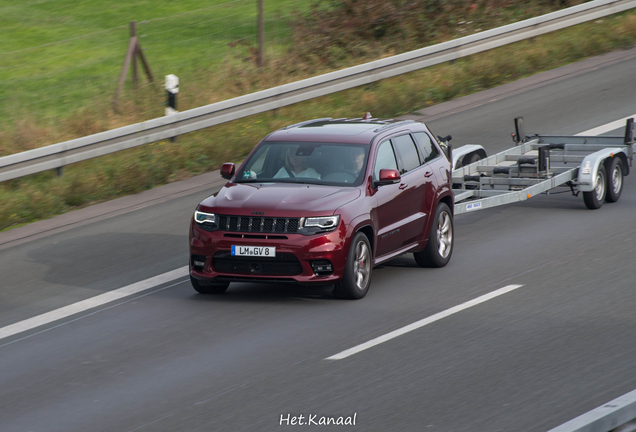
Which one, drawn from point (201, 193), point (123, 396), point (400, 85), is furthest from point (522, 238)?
point (400, 85)

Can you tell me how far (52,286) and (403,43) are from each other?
14.0 meters

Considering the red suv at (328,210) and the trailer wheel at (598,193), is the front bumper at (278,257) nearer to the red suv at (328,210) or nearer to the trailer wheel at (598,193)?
the red suv at (328,210)

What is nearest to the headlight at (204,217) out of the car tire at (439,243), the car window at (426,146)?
the car tire at (439,243)

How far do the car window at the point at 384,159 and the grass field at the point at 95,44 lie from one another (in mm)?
8269

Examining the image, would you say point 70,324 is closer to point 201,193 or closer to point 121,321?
point 121,321

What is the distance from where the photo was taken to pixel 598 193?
13.6 m

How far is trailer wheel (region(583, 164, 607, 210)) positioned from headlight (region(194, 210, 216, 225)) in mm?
5789

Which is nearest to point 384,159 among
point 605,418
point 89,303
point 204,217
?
point 204,217

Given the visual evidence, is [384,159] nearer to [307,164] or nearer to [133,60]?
[307,164]

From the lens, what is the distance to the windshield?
34.1 feet

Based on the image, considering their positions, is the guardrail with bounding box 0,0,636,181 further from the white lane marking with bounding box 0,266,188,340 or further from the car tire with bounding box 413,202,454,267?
the car tire with bounding box 413,202,454,267

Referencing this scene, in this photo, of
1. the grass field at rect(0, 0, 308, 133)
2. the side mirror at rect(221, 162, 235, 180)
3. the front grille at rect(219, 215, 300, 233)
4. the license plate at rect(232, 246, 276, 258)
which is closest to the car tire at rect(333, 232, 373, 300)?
the front grille at rect(219, 215, 300, 233)

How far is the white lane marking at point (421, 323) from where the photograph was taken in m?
8.30

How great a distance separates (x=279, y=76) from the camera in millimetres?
20750
